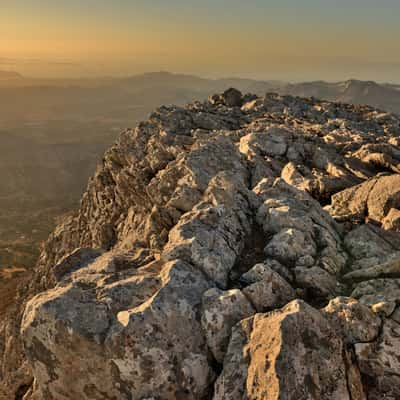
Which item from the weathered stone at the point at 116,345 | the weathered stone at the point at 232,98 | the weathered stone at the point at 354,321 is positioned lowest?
the weathered stone at the point at 116,345

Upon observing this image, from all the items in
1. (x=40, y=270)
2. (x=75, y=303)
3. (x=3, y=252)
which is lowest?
(x=3, y=252)

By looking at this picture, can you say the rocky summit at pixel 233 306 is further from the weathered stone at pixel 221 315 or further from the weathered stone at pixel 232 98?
the weathered stone at pixel 232 98

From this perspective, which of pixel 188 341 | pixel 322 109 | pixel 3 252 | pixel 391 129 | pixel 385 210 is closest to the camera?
pixel 188 341

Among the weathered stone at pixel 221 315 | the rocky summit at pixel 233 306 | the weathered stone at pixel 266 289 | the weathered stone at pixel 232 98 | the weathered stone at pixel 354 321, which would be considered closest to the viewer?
the rocky summit at pixel 233 306

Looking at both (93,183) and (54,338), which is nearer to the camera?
(54,338)

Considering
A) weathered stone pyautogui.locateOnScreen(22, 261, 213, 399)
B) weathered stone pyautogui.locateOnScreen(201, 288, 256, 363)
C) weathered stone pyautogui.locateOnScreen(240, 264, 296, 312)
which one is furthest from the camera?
weathered stone pyautogui.locateOnScreen(240, 264, 296, 312)

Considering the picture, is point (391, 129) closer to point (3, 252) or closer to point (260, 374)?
point (260, 374)

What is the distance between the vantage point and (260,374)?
35.6 ft

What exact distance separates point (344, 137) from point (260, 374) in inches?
1662

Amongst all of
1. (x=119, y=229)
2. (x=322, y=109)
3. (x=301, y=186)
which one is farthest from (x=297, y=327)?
(x=322, y=109)

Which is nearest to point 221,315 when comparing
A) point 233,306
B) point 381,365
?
point 233,306

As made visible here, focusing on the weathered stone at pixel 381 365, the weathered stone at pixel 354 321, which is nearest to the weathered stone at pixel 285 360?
the weathered stone at pixel 354 321

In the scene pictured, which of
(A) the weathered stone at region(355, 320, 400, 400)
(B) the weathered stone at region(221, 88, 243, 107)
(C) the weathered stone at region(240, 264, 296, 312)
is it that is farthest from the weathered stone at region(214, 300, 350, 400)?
(B) the weathered stone at region(221, 88, 243, 107)

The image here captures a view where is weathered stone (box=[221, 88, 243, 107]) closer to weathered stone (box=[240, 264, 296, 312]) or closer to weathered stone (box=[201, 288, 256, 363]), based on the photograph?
weathered stone (box=[240, 264, 296, 312])
